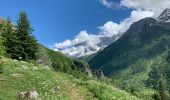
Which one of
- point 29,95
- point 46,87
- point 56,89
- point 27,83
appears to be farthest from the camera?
point 27,83

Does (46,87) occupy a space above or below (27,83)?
below

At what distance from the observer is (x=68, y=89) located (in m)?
47.5

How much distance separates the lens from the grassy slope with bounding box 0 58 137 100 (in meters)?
42.6

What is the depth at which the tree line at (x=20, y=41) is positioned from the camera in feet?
261

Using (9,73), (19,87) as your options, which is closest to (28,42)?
(9,73)

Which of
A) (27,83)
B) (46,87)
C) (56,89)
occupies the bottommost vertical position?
(56,89)

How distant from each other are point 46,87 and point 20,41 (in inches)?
1528

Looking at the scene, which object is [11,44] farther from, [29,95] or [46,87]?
[29,95]

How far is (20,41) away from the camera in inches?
3228

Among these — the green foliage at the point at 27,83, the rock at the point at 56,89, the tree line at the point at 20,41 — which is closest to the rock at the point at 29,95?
the green foliage at the point at 27,83

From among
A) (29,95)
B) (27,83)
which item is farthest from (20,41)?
(29,95)

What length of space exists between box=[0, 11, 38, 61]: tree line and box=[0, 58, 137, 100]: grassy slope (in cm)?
2653

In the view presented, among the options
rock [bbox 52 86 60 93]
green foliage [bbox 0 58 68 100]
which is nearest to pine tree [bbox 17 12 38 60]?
green foliage [bbox 0 58 68 100]

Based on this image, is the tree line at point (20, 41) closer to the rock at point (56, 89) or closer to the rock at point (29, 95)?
the rock at point (56, 89)
